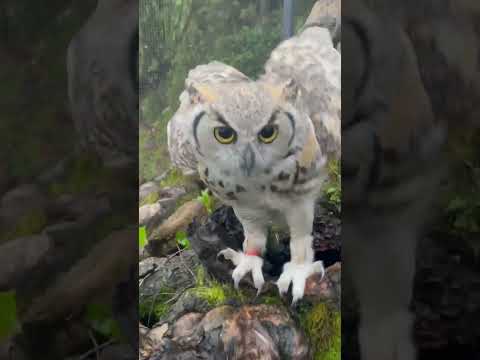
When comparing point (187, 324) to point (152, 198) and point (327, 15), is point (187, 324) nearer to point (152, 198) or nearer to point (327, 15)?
point (152, 198)

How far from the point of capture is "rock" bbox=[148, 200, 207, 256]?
158 cm

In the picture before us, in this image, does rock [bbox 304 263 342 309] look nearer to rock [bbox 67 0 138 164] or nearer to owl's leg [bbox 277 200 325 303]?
owl's leg [bbox 277 200 325 303]

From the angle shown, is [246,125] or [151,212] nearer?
[246,125]

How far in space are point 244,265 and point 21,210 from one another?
2.32 ft

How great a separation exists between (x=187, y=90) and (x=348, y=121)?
1.61ft

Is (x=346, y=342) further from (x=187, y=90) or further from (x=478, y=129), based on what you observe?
(x=187, y=90)

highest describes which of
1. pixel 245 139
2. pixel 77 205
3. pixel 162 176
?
pixel 245 139

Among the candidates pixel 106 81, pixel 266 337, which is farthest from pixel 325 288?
pixel 106 81

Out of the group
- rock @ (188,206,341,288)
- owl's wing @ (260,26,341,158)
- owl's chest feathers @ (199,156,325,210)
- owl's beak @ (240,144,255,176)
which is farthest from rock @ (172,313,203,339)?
owl's wing @ (260,26,341,158)

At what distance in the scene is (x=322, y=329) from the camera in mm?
1550

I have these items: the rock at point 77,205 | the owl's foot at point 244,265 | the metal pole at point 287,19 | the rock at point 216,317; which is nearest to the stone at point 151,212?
the rock at point 77,205

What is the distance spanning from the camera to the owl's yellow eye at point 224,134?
1.50 meters

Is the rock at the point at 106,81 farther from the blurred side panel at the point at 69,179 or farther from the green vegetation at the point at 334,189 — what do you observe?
the green vegetation at the point at 334,189

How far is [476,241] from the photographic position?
1.60 metres
